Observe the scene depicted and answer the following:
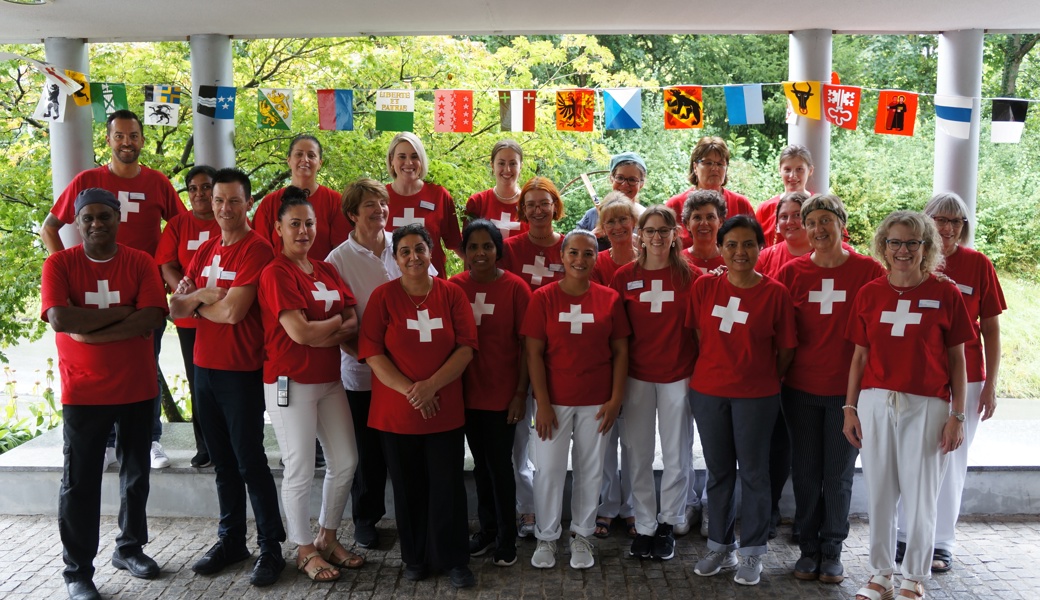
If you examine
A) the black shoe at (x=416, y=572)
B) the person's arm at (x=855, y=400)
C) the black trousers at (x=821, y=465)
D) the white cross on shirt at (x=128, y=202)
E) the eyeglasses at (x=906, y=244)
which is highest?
the white cross on shirt at (x=128, y=202)

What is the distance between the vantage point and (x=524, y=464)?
4.28 meters

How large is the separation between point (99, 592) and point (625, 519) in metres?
2.43

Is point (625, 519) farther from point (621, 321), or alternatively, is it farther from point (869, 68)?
point (869, 68)

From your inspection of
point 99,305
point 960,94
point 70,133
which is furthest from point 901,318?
point 70,133

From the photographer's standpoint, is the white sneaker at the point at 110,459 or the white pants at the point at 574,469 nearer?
the white pants at the point at 574,469

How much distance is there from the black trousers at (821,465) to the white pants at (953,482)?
258 millimetres

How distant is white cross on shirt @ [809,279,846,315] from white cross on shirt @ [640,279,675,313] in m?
0.61

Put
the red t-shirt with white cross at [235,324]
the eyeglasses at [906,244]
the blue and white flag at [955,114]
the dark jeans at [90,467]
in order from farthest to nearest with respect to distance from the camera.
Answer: the blue and white flag at [955,114], the red t-shirt with white cross at [235,324], the dark jeans at [90,467], the eyeglasses at [906,244]

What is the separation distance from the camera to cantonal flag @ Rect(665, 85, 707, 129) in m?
5.50

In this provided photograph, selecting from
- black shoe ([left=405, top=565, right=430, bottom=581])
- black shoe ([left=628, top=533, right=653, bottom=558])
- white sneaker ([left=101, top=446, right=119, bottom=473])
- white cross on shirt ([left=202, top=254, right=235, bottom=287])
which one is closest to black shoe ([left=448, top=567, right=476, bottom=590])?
black shoe ([left=405, top=565, right=430, bottom=581])

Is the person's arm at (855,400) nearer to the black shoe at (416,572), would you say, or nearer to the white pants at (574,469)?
the white pants at (574,469)

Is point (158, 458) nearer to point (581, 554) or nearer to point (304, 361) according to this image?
point (304, 361)

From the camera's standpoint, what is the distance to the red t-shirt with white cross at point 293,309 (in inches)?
144

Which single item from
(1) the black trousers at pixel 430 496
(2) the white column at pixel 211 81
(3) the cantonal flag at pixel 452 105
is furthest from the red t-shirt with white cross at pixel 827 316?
(2) the white column at pixel 211 81
